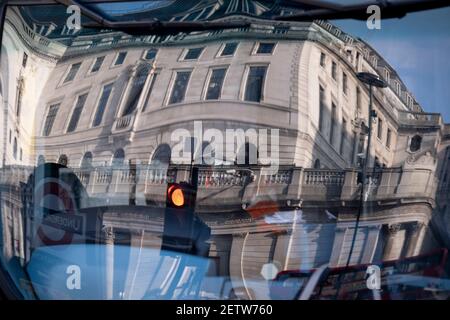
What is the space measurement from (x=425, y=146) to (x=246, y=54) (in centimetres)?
99

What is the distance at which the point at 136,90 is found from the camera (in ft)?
15.4

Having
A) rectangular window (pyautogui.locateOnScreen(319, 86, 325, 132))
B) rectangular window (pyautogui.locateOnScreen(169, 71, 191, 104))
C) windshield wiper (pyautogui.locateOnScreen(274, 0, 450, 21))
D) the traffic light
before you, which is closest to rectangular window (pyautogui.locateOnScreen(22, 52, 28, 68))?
rectangular window (pyautogui.locateOnScreen(169, 71, 191, 104))

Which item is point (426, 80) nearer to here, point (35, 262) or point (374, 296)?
point (374, 296)

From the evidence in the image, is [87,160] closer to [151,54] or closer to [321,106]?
[151,54]

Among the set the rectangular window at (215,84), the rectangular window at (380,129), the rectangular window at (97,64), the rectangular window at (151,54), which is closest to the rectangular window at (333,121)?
the rectangular window at (380,129)

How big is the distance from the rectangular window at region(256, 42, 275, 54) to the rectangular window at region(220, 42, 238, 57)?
0.39 feet

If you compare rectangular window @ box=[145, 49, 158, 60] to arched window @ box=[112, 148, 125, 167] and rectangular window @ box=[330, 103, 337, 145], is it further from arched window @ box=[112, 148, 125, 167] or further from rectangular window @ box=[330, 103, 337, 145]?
rectangular window @ box=[330, 103, 337, 145]

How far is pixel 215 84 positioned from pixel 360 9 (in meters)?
0.79

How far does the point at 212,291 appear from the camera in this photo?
4555mm

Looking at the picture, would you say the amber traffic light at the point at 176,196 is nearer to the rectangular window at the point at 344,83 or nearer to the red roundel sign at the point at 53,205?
the red roundel sign at the point at 53,205

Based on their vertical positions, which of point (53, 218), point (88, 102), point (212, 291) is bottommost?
point (212, 291)

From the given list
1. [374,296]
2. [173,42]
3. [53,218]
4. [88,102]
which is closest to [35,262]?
[53,218]

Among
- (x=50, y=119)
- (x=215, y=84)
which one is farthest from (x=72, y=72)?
(x=215, y=84)

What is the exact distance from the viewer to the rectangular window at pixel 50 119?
4898 millimetres
